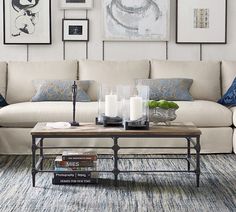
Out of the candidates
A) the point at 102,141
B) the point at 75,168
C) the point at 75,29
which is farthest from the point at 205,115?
the point at 75,29

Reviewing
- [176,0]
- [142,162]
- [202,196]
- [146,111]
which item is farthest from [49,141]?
[176,0]

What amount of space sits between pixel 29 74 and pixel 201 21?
6.16ft

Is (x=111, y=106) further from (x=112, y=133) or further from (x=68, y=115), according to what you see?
(x=68, y=115)

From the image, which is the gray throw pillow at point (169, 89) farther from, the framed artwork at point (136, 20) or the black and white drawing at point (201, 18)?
the black and white drawing at point (201, 18)

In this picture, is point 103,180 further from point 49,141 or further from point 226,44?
point 226,44

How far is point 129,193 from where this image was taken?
3.38 m

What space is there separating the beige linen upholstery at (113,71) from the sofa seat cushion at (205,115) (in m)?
0.77

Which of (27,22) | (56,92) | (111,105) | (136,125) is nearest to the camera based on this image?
(136,125)

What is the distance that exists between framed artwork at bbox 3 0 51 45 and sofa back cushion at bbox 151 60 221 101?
1.24 meters

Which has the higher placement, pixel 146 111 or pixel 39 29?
pixel 39 29

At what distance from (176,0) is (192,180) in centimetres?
244

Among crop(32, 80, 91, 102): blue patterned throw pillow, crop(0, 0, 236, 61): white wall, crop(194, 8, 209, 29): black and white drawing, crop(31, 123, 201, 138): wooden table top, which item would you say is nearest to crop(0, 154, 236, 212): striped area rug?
crop(31, 123, 201, 138): wooden table top

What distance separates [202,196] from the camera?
3320mm

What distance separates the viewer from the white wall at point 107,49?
554cm
